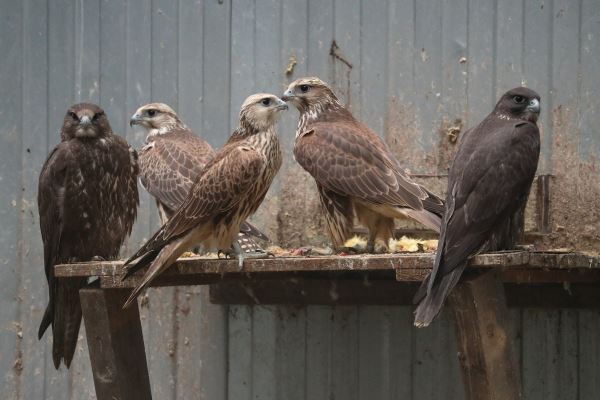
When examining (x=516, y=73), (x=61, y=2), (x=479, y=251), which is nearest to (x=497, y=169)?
(x=479, y=251)

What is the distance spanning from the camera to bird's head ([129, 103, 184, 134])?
20.1 ft

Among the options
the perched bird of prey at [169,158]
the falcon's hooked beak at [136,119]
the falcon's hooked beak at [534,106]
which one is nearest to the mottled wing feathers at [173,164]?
the perched bird of prey at [169,158]

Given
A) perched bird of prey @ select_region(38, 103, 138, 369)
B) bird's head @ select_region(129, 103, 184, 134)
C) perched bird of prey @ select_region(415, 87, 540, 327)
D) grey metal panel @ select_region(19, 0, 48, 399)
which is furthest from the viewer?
grey metal panel @ select_region(19, 0, 48, 399)

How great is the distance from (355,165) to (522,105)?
2.79 feet

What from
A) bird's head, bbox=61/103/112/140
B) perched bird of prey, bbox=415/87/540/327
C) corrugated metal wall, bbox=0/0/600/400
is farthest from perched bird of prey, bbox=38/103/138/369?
perched bird of prey, bbox=415/87/540/327

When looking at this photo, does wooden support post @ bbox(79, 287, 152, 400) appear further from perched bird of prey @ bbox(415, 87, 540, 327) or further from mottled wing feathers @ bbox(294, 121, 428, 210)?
perched bird of prey @ bbox(415, 87, 540, 327)

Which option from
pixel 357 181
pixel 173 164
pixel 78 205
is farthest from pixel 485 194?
pixel 78 205

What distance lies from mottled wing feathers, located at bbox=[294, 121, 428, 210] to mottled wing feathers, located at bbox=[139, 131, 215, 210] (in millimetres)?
643

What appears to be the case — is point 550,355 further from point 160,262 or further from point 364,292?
point 160,262

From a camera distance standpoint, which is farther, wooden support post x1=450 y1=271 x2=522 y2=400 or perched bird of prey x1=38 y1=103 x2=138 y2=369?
perched bird of prey x1=38 y1=103 x2=138 y2=369

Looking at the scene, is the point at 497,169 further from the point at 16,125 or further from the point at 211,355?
the point at 16,125

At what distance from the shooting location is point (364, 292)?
19.2ft

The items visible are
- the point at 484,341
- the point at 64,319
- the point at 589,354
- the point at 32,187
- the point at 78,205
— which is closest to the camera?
the point at 484,341

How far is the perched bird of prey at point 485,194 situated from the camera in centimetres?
432
